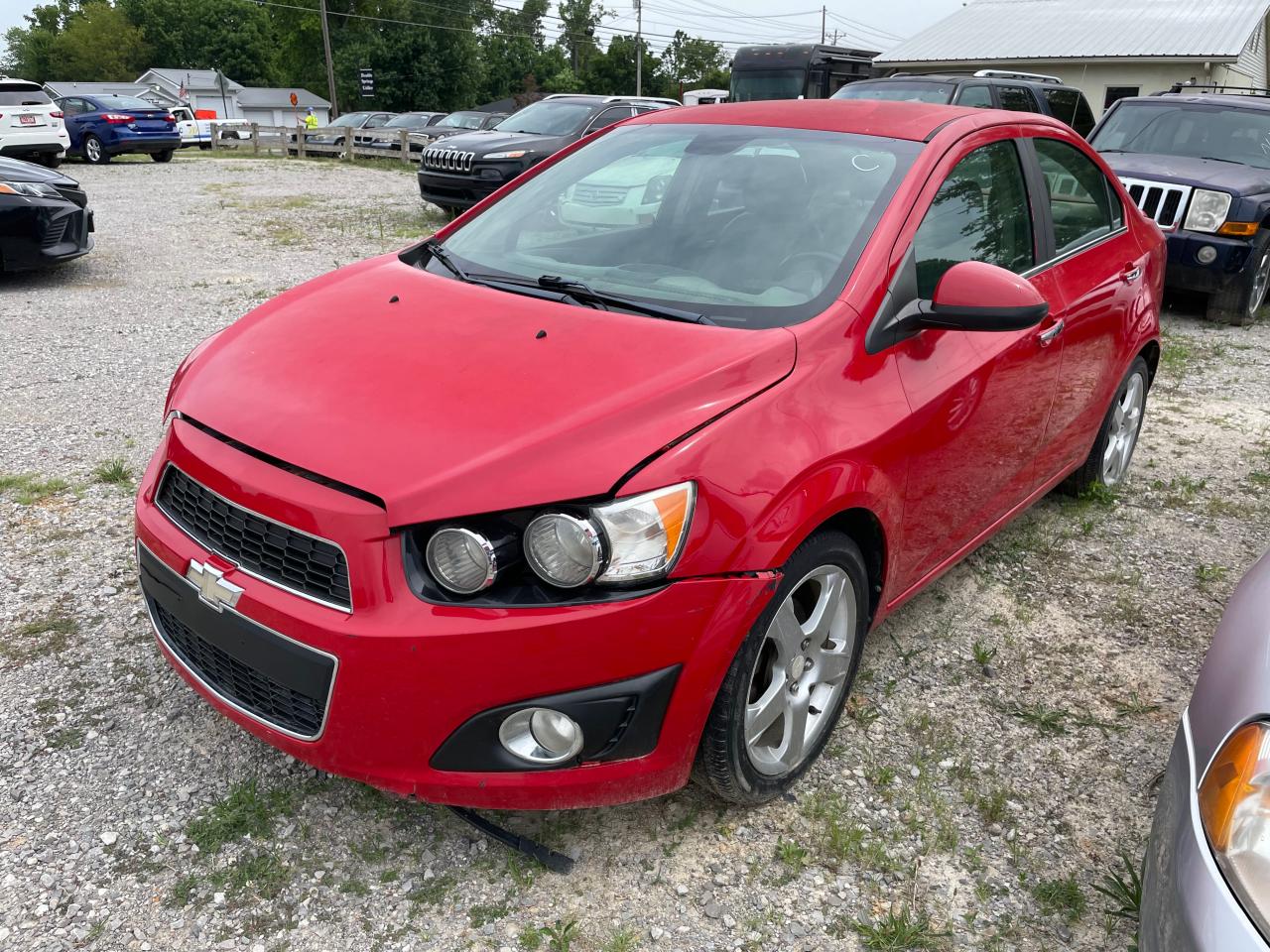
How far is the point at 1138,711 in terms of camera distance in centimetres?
297

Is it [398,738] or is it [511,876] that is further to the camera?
[511,876]

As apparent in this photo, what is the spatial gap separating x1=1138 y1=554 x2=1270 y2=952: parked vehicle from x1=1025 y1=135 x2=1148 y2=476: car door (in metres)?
1.80

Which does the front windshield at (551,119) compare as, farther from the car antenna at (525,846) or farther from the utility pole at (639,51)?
the utility pole at (639,51)

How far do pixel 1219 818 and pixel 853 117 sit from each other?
240cm

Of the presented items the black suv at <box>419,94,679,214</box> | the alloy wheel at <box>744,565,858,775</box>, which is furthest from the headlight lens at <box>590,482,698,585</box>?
the black suv at <box>419,94,679,214</box>

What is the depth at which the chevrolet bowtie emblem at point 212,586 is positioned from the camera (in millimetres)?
2080

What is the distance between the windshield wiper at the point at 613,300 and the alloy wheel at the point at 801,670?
0.73m

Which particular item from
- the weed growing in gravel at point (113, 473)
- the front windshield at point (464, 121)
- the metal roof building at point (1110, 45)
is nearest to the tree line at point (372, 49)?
the metal roof building at point (1110, 45)

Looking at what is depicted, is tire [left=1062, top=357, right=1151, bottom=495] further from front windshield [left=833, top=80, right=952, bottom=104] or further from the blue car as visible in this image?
the blue car

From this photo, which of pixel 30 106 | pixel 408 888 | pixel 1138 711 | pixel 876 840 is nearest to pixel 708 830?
pixel 876 840

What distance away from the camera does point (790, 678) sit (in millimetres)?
2391

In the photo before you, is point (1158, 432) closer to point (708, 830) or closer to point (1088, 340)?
point (1088, 340)

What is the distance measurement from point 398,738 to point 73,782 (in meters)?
1.11

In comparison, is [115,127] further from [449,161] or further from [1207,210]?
[1207,210]
